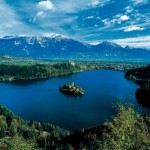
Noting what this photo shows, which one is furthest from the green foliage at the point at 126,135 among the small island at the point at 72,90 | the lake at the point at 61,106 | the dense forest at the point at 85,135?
the small island at the point at 72,90

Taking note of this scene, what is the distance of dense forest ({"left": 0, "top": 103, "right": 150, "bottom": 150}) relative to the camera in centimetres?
2167

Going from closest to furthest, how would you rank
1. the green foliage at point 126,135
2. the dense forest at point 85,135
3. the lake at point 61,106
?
1. the green foliage at point 126,135
2. the dense forest at point 85,135
3. the lake at point 61,106

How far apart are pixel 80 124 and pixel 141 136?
272ft

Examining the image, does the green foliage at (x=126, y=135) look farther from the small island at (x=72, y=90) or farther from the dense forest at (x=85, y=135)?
the small island at (x=72, y=90)

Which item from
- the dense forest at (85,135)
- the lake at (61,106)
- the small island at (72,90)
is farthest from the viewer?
the small island at (72,90)

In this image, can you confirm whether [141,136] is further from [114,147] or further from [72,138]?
[72,138]

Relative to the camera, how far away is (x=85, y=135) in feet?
245

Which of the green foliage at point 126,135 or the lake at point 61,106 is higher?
the green foliage at point 126,135

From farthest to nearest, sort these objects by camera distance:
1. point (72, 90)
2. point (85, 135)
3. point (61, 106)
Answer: point (72, 90) < point (61, 106) < point (85, 135)

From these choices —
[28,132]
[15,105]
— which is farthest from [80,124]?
[15,105]

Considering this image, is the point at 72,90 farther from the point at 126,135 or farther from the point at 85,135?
the point at 126,135

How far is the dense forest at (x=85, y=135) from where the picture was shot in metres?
21.7

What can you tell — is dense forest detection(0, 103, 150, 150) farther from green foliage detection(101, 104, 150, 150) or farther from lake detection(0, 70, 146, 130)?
lake detection(0, 70, 146, 130)

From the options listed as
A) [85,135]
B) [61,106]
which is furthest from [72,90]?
[85,135]
